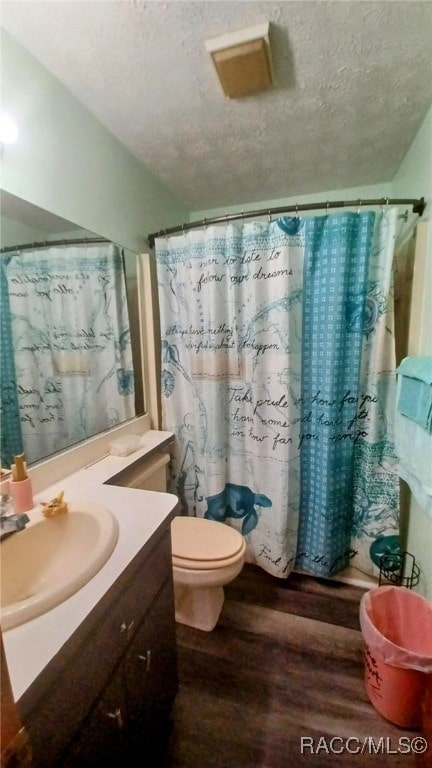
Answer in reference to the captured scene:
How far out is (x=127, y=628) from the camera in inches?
27.1

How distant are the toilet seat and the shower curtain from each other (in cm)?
32

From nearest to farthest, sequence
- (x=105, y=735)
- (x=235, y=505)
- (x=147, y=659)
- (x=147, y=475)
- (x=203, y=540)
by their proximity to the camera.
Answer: (x=105, y=735), (x=147, y=659), (x=203, y=540), (x=147, y=475), (x=235, y=505)

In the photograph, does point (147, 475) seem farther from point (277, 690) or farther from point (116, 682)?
point (277, 690)

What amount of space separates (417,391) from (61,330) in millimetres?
1409

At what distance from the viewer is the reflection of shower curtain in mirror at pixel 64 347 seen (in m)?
1.00

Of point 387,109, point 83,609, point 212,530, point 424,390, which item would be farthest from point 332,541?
point 387,109

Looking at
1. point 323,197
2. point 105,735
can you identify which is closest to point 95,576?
point 105,735

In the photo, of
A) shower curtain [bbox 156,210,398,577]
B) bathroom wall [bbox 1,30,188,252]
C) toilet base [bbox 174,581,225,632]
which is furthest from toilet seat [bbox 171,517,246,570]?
bathroom wall [bbox 1,30,188,252]

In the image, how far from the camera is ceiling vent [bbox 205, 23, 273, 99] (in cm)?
94

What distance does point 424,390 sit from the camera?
3.43 ft

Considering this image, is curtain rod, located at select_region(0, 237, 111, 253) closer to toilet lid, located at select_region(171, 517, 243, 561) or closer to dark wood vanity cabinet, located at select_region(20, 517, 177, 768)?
dark wood vanity cabinet, located at select_region(20, 517, 177, 768)

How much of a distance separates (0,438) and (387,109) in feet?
6.53

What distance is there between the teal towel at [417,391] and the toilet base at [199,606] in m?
1.12

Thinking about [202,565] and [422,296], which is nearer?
[202,565]
